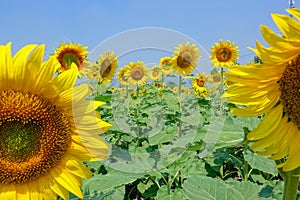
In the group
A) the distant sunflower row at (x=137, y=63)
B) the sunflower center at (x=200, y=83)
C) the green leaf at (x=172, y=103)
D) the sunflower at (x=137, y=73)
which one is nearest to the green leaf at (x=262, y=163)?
the distant sunflower row at (x=137, y=63)

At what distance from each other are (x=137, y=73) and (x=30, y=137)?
9156 mm

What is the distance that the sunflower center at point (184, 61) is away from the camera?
9016 millimetres

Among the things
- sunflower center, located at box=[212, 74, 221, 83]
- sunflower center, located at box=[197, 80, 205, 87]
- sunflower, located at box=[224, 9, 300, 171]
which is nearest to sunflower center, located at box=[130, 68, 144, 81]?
sunflower center, located at box=[197, 80, 205, 87]

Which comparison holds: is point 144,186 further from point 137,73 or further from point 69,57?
point 137,73

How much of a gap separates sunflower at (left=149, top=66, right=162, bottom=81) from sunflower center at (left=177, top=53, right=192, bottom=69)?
2175 mm

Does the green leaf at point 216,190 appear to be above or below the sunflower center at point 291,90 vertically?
below

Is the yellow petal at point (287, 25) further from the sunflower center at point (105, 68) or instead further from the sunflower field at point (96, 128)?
the sunflower center at point (105, 68)

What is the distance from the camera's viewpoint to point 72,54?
4941 millimetres

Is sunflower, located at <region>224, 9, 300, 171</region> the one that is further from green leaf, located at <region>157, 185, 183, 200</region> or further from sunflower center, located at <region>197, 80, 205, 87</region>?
sunflower center, located at <region>197, 80, 205, 87</region>

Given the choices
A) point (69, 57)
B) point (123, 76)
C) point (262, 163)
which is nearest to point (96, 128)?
point (262, 163)

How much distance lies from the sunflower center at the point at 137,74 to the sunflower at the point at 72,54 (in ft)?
18.9

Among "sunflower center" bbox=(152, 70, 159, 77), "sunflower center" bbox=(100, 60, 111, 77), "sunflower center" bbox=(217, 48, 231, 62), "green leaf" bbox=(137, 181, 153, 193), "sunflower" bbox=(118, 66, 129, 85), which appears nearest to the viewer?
"green leaf" bbox=(137, 181, 153, 193)

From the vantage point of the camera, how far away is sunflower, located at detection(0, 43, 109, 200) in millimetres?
1778

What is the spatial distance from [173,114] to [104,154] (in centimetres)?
503
